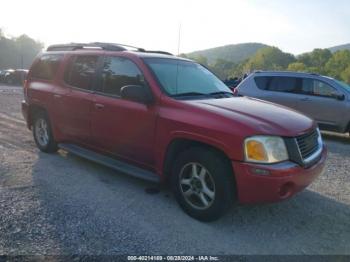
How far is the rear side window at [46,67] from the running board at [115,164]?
130 centimetres

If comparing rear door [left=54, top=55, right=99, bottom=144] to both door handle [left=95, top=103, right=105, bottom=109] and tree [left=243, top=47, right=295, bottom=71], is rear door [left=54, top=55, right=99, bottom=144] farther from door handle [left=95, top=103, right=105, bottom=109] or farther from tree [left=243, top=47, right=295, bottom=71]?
tree [left=243, top=47, right=295, bottom=71]

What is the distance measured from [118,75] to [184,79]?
2.98 ft

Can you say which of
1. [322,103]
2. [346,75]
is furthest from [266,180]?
[346,75]

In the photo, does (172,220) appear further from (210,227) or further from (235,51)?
(235,51)

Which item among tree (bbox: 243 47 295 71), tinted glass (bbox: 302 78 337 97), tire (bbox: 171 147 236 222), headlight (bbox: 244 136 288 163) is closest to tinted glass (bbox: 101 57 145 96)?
tire (bbox: 171 147 236 222)

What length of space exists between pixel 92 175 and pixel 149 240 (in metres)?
2.17

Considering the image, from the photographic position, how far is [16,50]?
104 meters

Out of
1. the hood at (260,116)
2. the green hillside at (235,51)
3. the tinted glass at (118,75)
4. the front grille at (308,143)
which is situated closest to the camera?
the hood at (260,116)

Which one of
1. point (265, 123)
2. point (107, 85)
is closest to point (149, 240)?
point (265, 123)

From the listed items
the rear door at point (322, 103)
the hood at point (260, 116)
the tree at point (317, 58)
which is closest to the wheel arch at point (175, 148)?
the hood at point (260, 116)

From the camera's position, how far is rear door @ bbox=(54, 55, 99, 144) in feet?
18.2

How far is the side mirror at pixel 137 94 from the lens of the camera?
14.8ft

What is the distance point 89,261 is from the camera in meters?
3.28

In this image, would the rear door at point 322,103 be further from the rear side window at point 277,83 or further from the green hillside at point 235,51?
the green hillside at point 235,51
